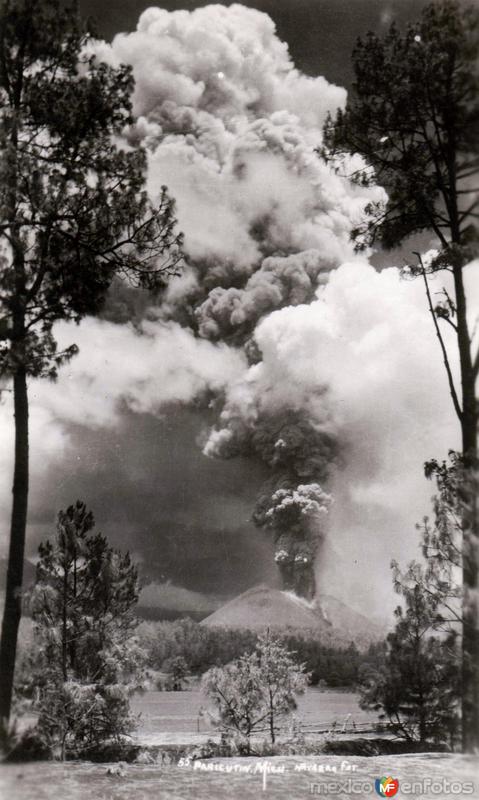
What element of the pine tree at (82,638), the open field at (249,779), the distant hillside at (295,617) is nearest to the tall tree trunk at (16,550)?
the pine tree at (82,638)

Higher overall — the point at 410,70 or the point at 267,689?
the point at 410,70

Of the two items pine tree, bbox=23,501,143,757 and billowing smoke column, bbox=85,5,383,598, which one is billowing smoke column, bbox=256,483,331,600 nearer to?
billowing smoke column, bbox=85,5,383,598

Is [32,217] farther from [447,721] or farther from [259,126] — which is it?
[447,721]

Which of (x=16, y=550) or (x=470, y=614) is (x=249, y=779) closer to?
(x=470, y=614)

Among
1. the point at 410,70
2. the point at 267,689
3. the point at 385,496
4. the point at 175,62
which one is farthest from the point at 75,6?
the point at 267,689

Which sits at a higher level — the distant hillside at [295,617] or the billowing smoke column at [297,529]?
the billowing smoke column at [297,529]

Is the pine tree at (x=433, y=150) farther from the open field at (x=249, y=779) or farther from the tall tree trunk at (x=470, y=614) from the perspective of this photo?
the open field at (x=249, y=779)
